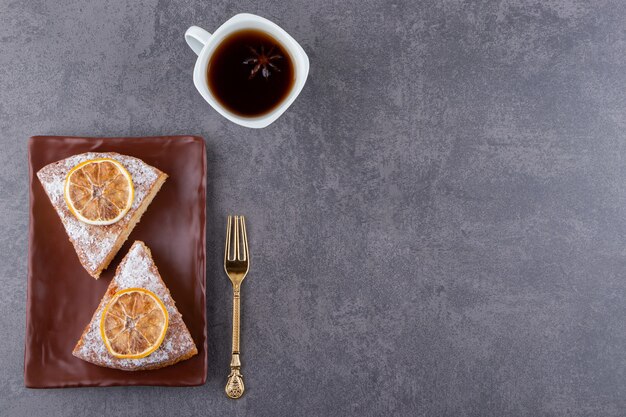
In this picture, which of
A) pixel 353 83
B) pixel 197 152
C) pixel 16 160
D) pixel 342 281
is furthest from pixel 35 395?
pixel 353 83

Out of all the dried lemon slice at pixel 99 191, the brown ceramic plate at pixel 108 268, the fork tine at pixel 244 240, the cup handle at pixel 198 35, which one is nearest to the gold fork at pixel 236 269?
the fork tine at pixel 244 240

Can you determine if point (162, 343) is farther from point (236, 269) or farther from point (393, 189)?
point (393, 189)

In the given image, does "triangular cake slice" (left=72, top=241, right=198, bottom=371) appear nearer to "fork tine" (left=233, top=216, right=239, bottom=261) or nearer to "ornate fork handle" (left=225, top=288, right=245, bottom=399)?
"ornate fork handle" (left=225, top=288, right=245, bottom=399)

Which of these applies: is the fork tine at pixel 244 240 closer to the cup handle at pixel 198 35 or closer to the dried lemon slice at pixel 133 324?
the dried lemon slice at pixel 133 324

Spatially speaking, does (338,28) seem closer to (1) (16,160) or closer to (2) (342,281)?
(2) (342,281)

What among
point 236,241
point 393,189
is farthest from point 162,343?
point 393,189

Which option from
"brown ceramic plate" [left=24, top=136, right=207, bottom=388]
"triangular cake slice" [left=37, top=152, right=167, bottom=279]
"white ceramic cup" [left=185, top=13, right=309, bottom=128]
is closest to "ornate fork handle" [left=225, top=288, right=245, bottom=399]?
"brown ceramic plate" [left=24, top=136, right=207, bottom=388]
